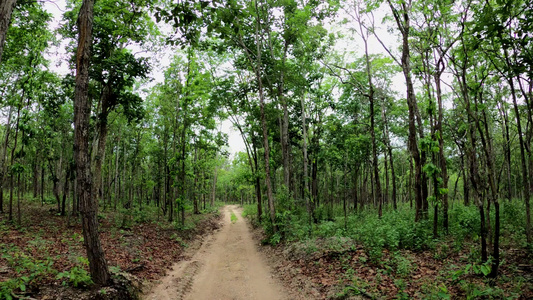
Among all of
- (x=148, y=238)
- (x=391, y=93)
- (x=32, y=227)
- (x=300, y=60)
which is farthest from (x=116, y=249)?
(x=391, y=93)

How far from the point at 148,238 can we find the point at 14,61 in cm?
968

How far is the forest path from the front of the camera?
687 centimetres

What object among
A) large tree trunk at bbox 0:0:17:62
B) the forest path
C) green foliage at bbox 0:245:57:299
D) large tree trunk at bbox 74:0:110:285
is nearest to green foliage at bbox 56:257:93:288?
large tree trunk at bbox 74:0:110:285

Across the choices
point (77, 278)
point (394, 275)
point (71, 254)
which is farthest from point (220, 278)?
point (394, 275)

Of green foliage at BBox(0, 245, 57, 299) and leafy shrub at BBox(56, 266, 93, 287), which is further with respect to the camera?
leafy shrub at BBox(56, 266, 93, 287)

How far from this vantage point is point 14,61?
37.5ft

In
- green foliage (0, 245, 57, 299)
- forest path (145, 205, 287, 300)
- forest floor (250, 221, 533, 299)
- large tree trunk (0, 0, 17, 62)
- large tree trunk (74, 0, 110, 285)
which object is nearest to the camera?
large tree trunk (0, 0, 17, 62)

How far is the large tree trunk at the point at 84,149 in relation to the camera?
213 inches

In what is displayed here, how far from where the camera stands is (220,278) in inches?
325

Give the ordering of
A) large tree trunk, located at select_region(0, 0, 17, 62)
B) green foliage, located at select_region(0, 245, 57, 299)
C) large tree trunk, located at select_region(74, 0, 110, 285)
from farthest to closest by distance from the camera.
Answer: large tree trunk, located at select_region(74, 0, 110, 285) < green foliage, located at select_region(0, 245, 57, 299) < large tree trunk, located at select_region(0, 0, 17, 62)

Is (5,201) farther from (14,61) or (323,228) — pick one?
(323,228)

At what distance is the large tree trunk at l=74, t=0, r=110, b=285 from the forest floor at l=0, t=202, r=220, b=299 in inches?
14.4

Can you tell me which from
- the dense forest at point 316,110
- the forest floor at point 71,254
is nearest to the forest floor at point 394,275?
the dense forest at point 316,110

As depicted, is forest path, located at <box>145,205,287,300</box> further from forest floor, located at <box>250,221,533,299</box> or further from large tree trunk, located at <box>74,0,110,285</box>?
large tree trunk, located at <box>74,0,110,285</box>
